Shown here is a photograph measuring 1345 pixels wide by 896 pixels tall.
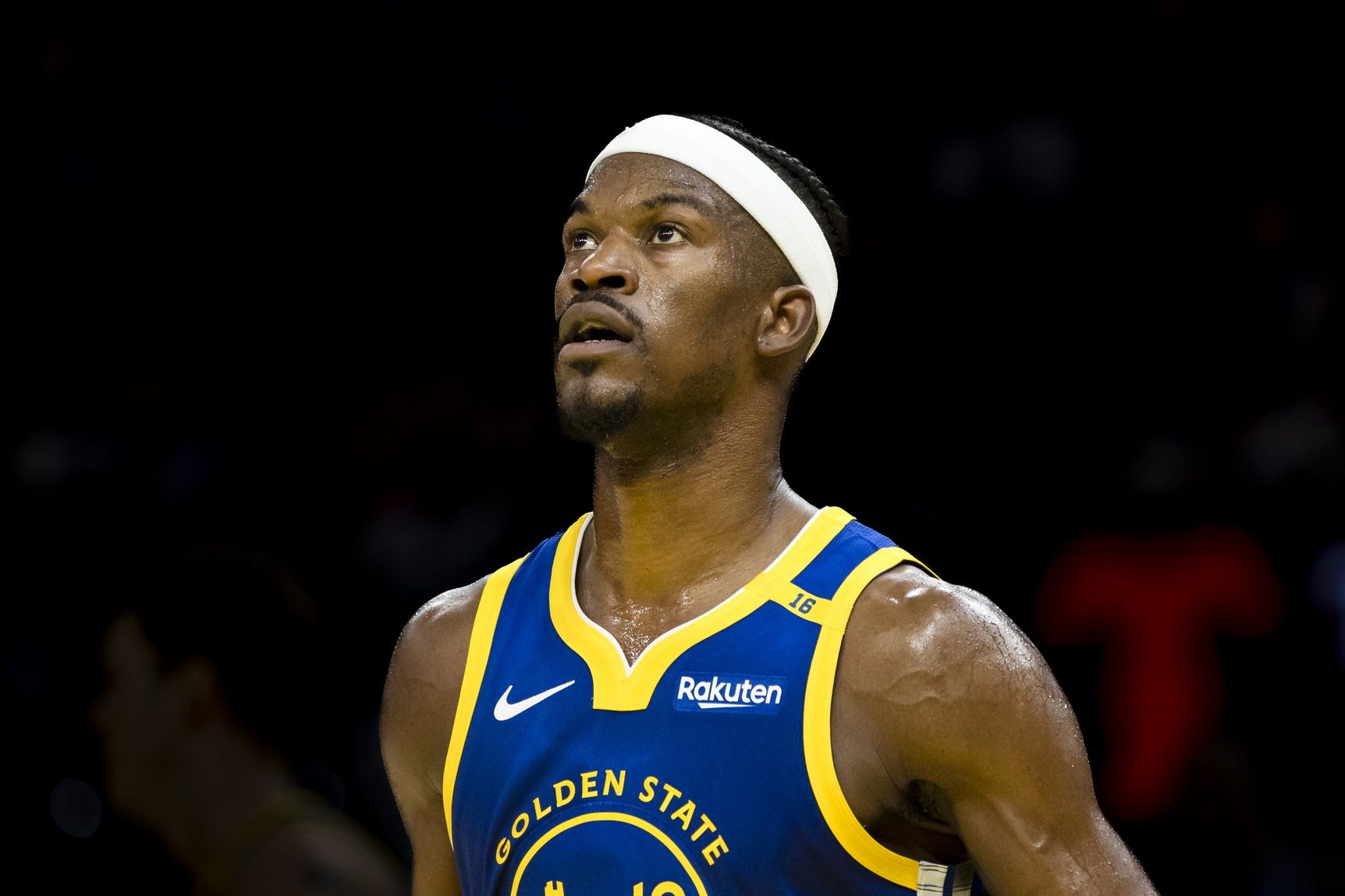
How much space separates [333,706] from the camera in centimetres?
368

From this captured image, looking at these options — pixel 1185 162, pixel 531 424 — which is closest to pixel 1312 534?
pixel 1185 162

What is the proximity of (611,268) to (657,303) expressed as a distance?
9 centimetres

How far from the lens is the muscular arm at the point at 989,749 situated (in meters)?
2.21

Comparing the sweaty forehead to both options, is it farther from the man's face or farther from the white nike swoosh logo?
the white nike swoosh logo

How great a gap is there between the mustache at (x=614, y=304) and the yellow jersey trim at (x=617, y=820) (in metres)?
0.72

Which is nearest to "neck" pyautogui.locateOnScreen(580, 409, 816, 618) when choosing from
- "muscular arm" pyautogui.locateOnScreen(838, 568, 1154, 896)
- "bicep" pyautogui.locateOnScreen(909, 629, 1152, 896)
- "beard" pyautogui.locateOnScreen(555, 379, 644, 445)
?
"beard" pyautogui.locateOnScreen(555, 379, 644, 445)

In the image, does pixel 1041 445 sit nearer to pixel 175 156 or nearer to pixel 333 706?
pixel 333 706

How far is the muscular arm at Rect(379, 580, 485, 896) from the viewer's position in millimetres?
2689

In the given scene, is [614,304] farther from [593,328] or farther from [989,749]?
[989,749]

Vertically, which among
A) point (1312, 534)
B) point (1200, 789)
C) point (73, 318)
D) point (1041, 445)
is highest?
point (73, 318)

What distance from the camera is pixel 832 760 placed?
227cm

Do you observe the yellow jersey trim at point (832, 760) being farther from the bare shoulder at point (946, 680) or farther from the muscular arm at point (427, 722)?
the muscular arm at point (427, 722)

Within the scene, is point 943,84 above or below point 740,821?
above

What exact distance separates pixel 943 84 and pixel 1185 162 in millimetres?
1068
